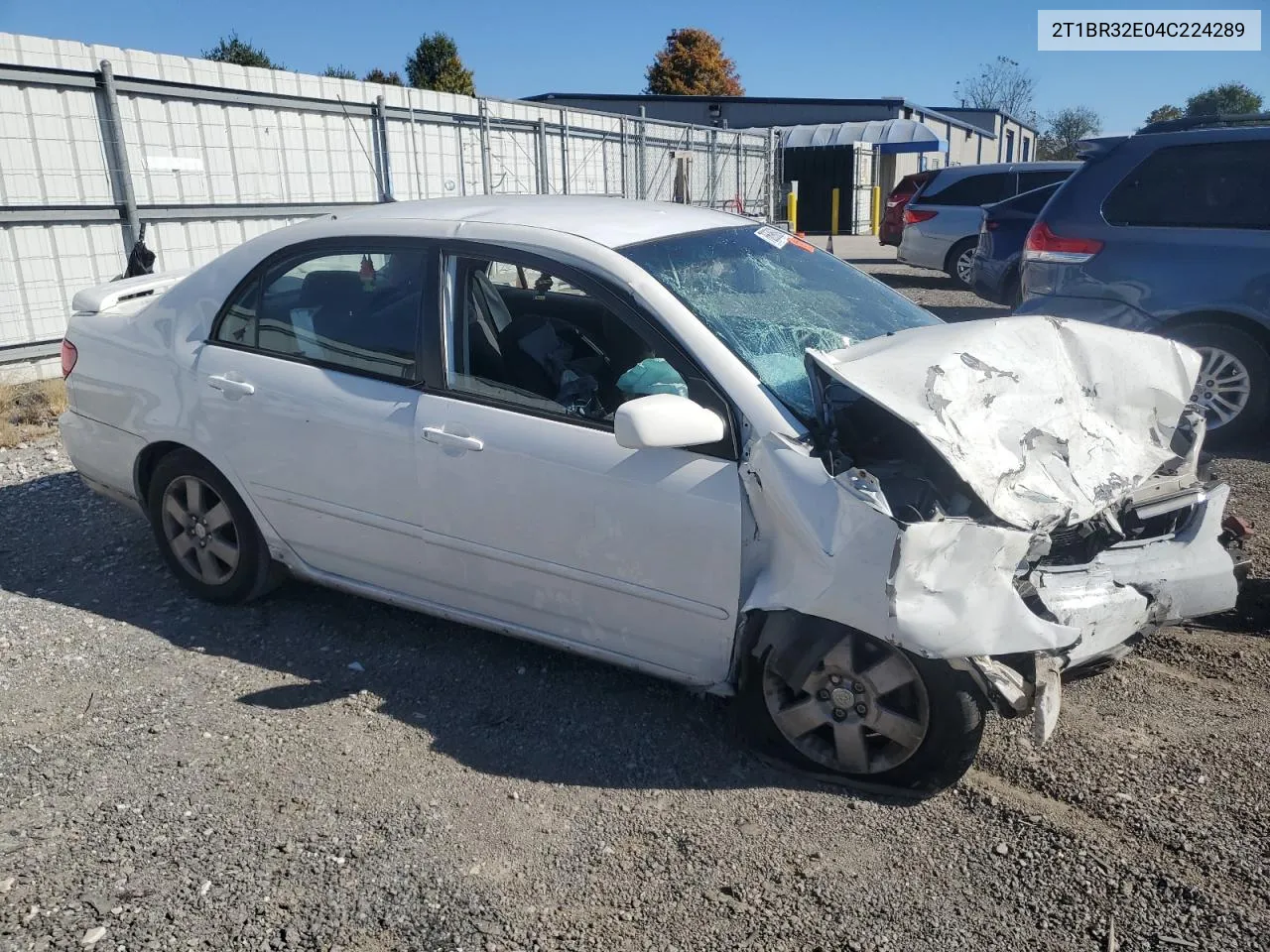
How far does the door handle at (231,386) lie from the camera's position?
13.2 feet

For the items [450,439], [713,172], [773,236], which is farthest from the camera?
[713,172]

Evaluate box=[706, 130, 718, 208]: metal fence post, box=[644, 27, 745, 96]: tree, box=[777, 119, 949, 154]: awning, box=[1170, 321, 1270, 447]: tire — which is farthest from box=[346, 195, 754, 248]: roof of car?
box=[644, 27, 745, 96]: tree

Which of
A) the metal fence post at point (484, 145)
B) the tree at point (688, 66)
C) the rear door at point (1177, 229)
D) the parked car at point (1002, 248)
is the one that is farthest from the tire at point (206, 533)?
the tree at point (688, 66)

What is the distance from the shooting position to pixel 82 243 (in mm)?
9211

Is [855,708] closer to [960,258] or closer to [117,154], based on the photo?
[117,154]

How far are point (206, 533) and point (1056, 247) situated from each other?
516 cm

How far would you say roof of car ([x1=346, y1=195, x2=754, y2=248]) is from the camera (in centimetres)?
365

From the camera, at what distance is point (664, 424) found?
2982 millimetres

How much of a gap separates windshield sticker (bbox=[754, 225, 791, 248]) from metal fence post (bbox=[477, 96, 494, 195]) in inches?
428

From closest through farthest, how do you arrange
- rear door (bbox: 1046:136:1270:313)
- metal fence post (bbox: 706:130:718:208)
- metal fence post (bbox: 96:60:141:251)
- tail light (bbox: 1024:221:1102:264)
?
rear door (bbox: 1046:136:1270:313)
tail light (bbox: 1024:221:1102:264)
metal fence post (bbox: 96:60:141:251)
metal fence post (bbox: 706:130:718:208)

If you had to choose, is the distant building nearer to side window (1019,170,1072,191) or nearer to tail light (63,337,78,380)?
side window (1019,170,1072,191)

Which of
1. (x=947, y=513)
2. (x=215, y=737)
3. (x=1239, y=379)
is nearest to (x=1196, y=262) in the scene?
(x=1239, y=379)

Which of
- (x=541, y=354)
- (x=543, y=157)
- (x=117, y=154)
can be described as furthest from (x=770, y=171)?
(x=541, y=354)

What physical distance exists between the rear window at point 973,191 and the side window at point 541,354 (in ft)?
40.5
